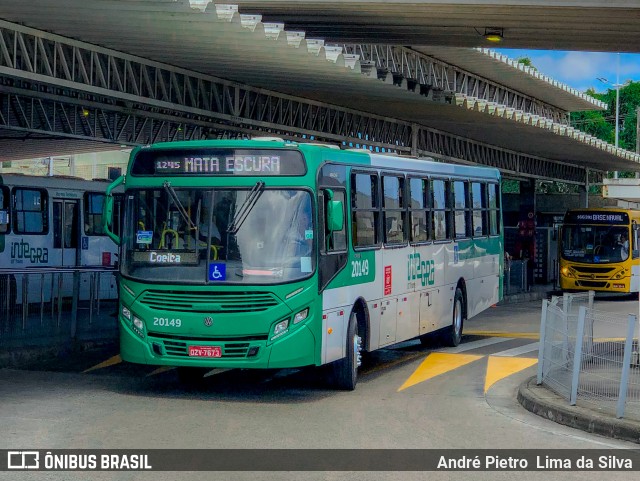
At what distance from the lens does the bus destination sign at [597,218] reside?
Answer: 3847cm

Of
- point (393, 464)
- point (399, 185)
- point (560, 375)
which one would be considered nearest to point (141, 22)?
point (399, 185)

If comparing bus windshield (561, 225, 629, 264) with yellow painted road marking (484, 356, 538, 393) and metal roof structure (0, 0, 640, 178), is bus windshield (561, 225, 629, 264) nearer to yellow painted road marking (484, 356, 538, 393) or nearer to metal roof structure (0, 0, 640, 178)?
metal roof structure (0, 0, 640, 178)

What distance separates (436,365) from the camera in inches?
691

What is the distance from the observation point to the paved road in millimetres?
10430

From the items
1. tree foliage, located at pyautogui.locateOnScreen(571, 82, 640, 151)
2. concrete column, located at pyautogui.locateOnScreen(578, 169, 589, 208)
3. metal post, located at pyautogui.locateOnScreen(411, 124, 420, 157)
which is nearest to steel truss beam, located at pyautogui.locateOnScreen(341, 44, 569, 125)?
metal post, located at pyautogui.locateOnScreen(411, 124, 420, 157)

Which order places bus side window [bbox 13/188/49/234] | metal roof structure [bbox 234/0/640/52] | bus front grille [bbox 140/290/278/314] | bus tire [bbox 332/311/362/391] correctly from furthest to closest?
1. bus side window [bbox 13/188/49/234]
2. metal roof structure [bbox 234/0/640/52]
3. bus tire [bbox 332/311/362/391]
4. bus front grille [bbox 140/290/278/314]

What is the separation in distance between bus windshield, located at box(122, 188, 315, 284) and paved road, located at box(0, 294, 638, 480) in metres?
1.46

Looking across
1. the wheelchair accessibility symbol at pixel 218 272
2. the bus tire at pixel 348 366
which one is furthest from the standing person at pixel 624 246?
the wheelchair accessibility symbol at pixel 218 272

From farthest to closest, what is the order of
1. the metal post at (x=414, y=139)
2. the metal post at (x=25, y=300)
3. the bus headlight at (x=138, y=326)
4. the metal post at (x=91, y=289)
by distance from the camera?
1. the metal post at (x=414, y=139)
2. the metal post at (x=91, y=289)
3. the metal post at (x=25, y=300)
4. the bus headlight at (x=138, y=326)

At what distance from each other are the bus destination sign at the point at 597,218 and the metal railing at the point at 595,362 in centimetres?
2507

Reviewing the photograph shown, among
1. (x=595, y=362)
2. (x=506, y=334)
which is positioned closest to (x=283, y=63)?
(x=506, y=334)

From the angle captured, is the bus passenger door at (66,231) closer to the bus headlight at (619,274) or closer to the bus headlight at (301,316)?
the bus headlight at (301,316)

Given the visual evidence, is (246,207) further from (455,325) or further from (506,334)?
(506,334)

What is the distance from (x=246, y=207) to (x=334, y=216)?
1.02 meters
